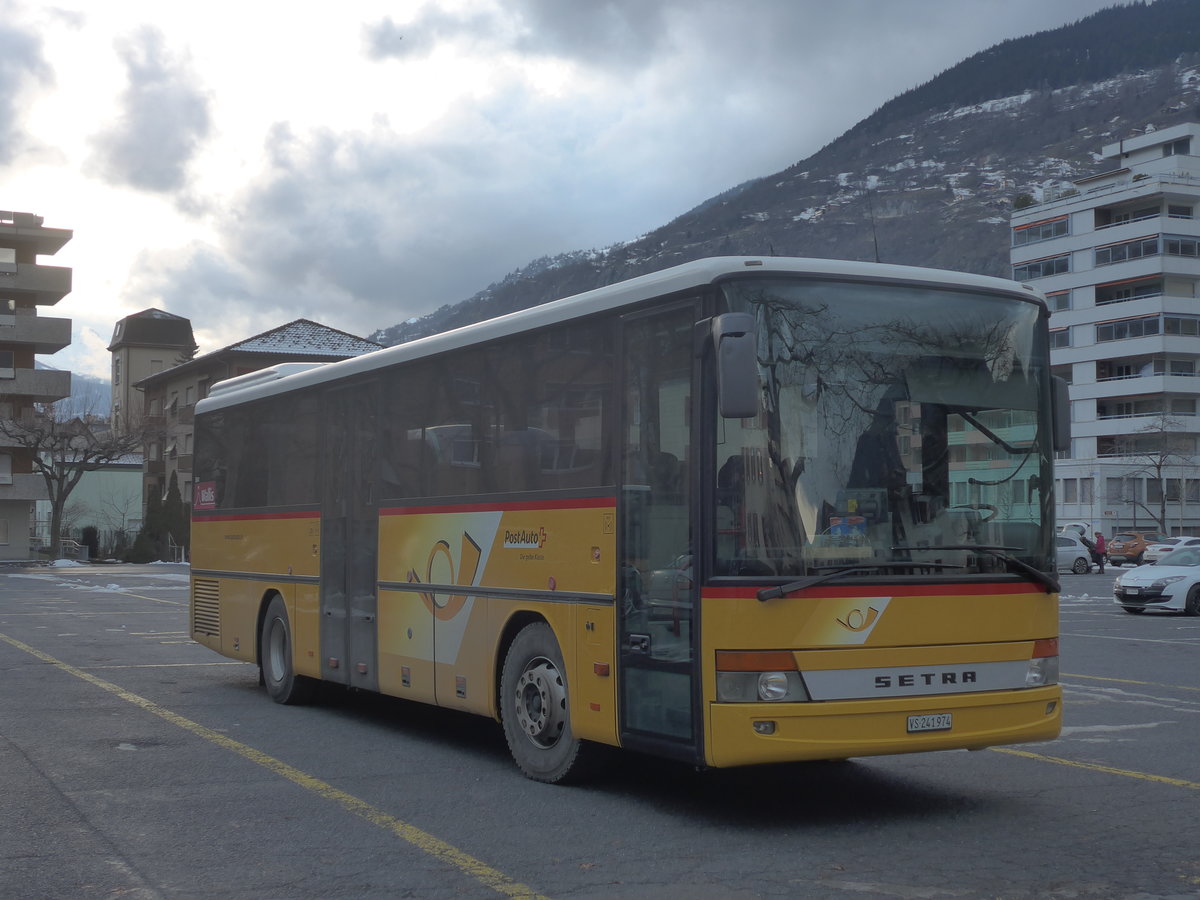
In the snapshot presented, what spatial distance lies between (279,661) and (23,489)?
65434 mm

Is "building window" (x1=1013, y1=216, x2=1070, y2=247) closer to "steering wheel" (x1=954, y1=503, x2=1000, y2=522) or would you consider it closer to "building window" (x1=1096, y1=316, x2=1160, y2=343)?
"building window" (x1=1096, y1=316, x2=1160, y2=343)

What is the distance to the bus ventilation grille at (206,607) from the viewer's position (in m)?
15.5

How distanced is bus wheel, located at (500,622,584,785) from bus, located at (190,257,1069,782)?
0.02m

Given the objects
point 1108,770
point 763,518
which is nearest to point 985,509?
point 763,518

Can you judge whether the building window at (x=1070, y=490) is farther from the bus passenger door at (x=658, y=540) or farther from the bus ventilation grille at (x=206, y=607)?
the bus passenger door at (x=658, y=540)

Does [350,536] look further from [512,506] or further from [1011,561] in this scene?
[1011,561]

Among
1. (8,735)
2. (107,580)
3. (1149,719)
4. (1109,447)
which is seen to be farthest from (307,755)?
(1109,447)

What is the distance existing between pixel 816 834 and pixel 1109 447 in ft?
294

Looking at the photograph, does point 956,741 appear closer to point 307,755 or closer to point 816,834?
point 816,834

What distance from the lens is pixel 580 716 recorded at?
340 inches

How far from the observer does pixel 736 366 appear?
24.1 feet

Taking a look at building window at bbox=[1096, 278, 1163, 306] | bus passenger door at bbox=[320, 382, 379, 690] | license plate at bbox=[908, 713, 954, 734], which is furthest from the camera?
building window at bbox=[1096, 278, 1163, 306]

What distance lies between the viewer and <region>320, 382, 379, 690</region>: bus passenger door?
38.8 ft

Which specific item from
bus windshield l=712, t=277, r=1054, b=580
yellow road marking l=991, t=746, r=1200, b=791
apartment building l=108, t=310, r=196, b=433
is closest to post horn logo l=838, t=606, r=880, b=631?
bus windshield l=712, t=277, r=1054, b=580
